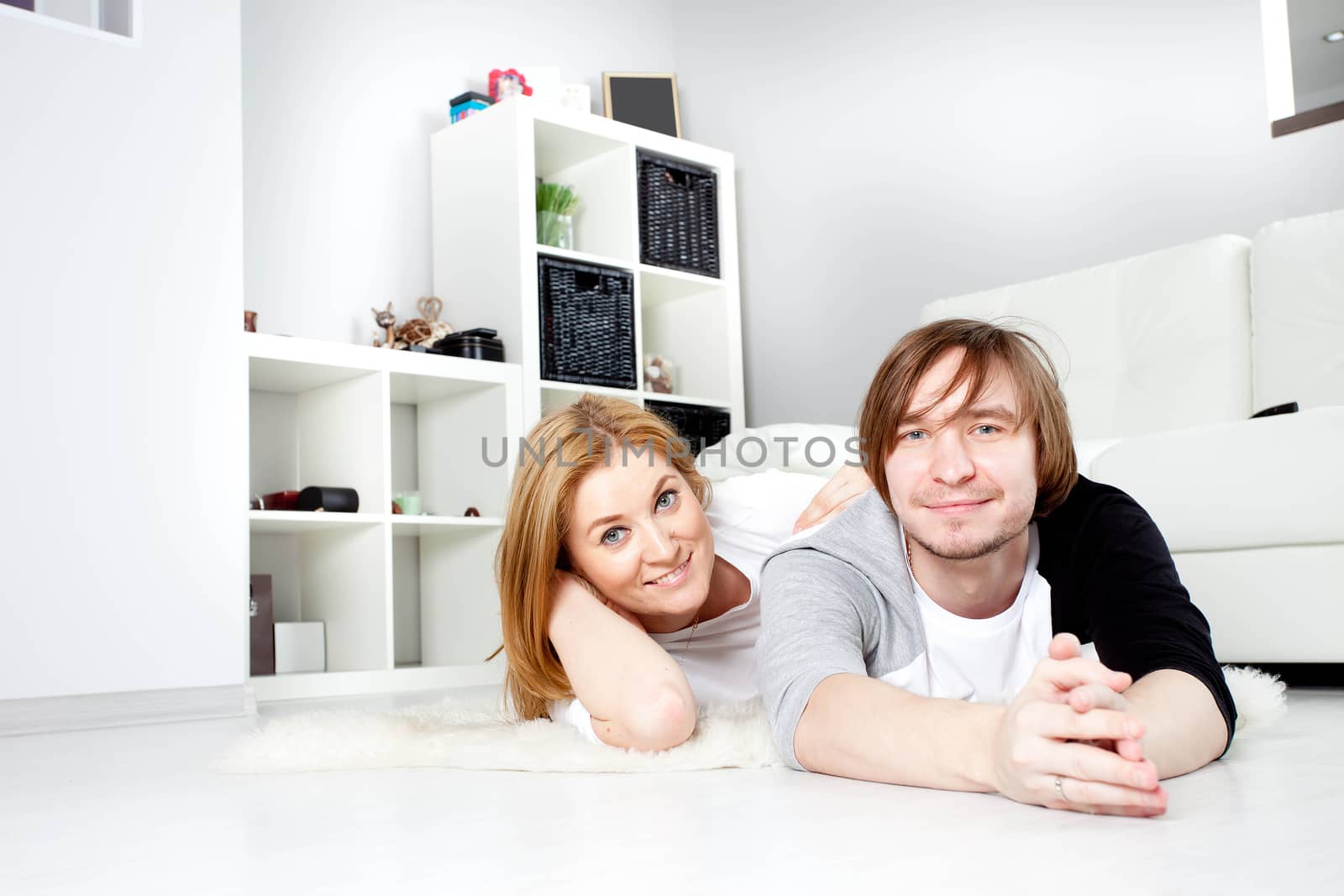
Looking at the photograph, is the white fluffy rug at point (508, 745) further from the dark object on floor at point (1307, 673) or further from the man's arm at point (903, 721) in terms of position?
the dark object on floor at point (1307, 673)

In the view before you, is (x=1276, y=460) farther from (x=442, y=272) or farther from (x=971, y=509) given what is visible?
(x=442, y=272)

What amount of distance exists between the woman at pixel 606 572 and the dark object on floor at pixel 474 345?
1808 mm

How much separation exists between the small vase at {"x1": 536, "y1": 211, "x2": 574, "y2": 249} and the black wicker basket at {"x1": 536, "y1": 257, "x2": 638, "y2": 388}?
139 mm

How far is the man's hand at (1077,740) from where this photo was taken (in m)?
0.92

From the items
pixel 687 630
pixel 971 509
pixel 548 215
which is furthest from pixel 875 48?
pixel 971 509

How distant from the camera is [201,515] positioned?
103 inches

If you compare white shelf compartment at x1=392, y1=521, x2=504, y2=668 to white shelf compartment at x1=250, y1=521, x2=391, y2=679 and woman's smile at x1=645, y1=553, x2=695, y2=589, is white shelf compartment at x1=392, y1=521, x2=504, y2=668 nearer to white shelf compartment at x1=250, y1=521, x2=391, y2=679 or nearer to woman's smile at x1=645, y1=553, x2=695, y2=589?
white shelf compartment at x1=250, y1=521, x2=391, y2=679

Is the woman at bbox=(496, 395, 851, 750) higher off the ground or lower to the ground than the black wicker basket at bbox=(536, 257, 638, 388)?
lower

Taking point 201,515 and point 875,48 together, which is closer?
point 201,515

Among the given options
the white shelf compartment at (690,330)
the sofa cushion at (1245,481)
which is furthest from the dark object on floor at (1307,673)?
the white shelf compartment at (690,330)

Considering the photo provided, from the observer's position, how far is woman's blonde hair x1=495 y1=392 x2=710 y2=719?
5.33 ft

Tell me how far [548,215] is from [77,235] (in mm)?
1692

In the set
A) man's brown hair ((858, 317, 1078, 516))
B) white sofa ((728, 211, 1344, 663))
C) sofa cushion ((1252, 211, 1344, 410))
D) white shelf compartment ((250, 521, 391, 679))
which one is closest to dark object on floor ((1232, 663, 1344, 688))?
white sofa ((728, 211, 1344, 663))

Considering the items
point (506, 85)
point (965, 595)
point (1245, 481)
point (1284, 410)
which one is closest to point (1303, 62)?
point (1284, 410)
